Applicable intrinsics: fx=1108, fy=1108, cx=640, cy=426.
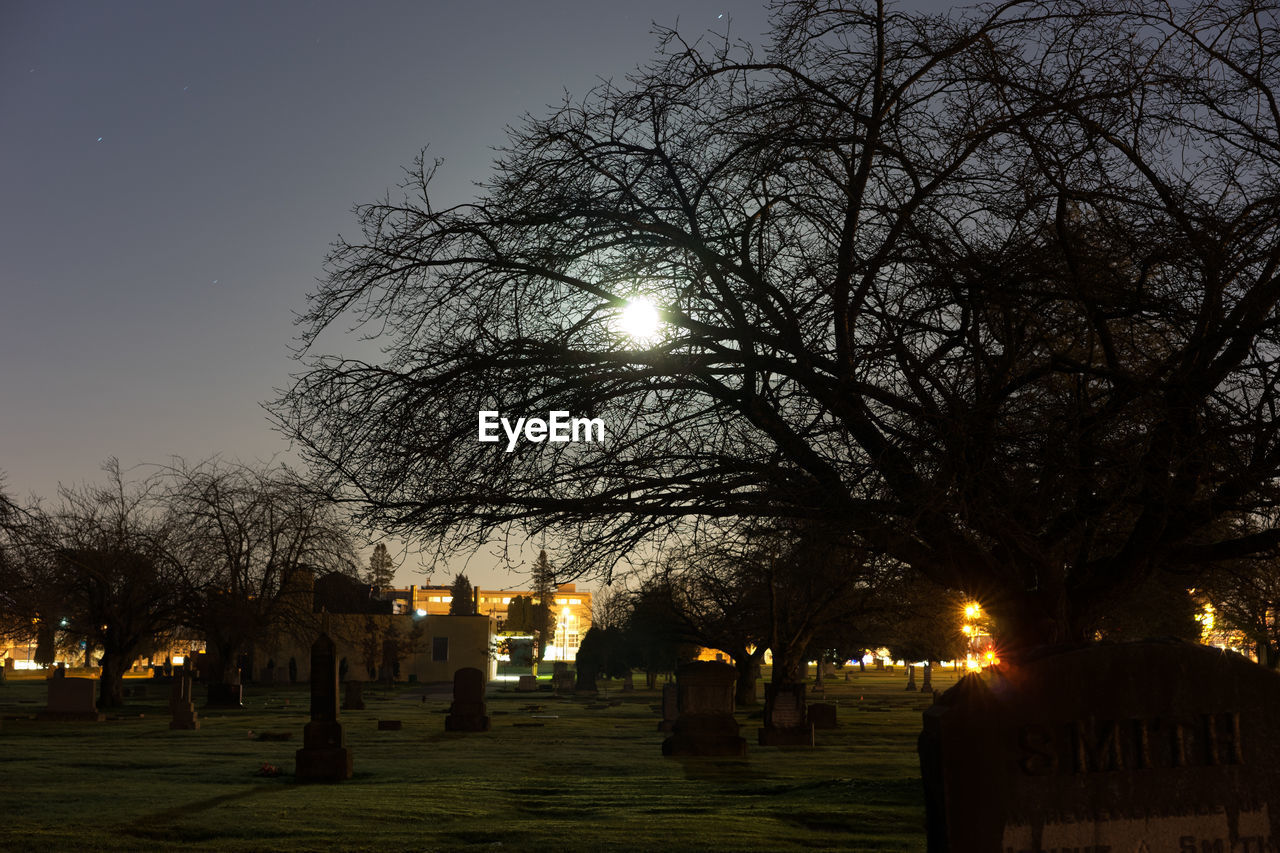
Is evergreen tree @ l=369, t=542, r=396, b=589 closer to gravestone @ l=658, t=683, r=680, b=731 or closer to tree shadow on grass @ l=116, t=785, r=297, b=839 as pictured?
tree shadow on grass @ l=116, t=785, r=297, b=839

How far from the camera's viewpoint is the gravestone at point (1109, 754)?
18.7ft

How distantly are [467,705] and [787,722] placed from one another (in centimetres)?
919

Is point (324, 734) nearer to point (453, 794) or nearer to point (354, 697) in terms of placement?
point (453, 794)

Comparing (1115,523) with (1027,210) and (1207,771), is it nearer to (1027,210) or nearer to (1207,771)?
(1027,210)

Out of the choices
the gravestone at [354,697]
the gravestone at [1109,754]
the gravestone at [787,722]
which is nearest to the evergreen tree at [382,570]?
the gravestone at [1109,754]

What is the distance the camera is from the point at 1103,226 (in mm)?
8141

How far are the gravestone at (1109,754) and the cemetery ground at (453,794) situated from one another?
16.5 feet

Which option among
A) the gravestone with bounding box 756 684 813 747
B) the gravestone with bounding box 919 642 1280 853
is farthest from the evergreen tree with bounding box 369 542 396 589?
the gravestone with bounding box 756 684 813 747

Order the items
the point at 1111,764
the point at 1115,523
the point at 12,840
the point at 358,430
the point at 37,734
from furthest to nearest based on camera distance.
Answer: the point at 37,734 → the point at 12,840 → the point at 1115,523 → the point at 358,430 → the point at 1111,764

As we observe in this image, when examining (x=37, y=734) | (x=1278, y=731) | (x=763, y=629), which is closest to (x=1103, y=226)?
(x=1278, y=731)

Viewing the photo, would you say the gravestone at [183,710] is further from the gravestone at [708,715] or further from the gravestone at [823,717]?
the gravestone at [823,717]

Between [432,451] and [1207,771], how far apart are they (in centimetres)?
530

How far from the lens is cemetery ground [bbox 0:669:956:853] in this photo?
11.1m

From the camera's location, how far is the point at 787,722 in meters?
26.3
